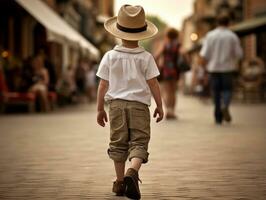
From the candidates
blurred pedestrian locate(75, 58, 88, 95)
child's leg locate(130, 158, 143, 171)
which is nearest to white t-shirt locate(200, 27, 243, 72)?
child's leg locate(130, 158, 143, 171)

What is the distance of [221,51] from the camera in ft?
Result: 41.9

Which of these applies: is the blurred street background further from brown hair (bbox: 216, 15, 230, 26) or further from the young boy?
brown hair (bbox: 216, 15, 230, 26)

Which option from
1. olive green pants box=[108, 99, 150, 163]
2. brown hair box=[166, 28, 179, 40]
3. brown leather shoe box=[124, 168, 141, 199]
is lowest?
brown leather shoe box=[124, 168, 141, 199]

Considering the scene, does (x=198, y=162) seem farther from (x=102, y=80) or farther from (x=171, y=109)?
(x=171, y=109)

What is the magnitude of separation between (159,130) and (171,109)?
3.00 meters

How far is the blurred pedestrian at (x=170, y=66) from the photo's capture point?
1467 cm

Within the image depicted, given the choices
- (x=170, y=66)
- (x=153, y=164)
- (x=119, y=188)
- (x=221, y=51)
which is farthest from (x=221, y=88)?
(x=119, y=188)

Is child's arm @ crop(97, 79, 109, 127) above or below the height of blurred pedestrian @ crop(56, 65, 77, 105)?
above

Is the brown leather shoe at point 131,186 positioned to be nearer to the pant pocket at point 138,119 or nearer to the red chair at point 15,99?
the pant pocket at point 138,119

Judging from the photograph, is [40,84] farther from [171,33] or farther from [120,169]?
[120,169]

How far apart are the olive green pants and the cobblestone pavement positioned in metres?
0.34

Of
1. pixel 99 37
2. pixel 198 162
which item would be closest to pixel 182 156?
pixel 198 162

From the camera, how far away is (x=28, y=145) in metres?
9.33

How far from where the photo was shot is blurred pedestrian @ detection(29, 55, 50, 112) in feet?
61.3
